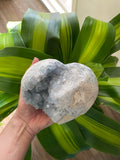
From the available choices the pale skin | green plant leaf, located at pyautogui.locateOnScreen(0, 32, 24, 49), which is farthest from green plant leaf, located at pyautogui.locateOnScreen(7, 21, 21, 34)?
the pale skin

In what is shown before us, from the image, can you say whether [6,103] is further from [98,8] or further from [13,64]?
[98,8]

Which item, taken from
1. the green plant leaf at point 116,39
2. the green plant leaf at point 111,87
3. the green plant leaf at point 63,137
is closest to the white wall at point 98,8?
the green plant leaf at point 116,39

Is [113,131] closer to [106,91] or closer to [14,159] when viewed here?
[106,91]

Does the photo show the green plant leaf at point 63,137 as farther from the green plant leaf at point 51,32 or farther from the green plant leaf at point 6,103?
the green plant leaf at point 51,32

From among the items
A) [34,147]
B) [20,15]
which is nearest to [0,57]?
[34,147]

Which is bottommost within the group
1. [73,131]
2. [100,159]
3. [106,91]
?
[100,159]
